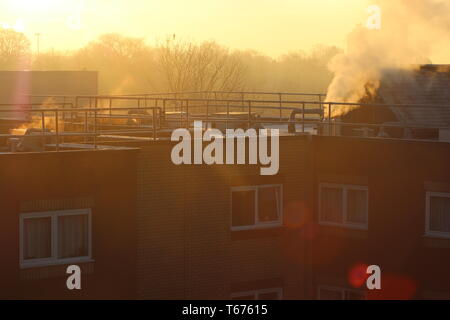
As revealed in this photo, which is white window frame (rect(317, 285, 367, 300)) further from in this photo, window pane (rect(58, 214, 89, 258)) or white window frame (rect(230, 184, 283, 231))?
window pane (rect(58, 214, 89, 258))

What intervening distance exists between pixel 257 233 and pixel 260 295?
4.97ft

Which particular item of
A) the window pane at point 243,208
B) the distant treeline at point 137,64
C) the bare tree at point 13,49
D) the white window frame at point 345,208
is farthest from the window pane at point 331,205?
the bare tree at point 13,49

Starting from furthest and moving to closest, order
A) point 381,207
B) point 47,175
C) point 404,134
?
1. point 404,134
2. point 381,207
3. point 47,175

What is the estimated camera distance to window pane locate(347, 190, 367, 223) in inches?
820

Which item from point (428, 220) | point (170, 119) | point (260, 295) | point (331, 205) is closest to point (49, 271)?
point (260, 295)

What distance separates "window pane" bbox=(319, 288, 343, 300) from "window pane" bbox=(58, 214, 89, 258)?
645cm

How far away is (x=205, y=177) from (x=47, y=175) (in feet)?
13.9

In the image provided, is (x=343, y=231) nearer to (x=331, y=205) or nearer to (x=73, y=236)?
(x=331, y=205)

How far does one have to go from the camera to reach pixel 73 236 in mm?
17875
